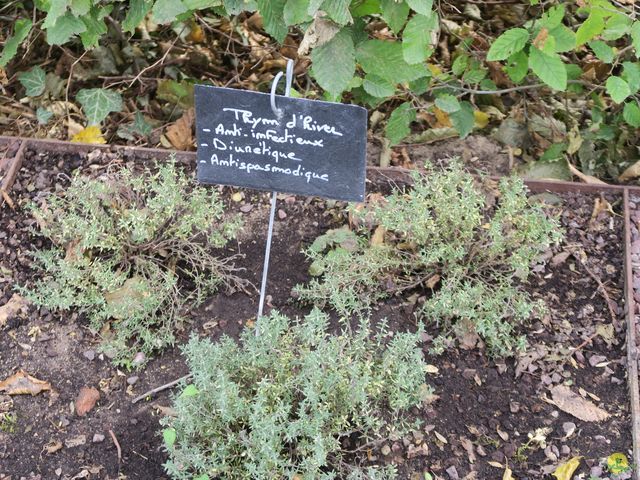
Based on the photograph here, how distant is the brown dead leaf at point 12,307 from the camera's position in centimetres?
261

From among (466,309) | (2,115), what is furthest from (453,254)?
(2,115)

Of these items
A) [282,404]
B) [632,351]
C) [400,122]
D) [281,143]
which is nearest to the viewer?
[282,404]

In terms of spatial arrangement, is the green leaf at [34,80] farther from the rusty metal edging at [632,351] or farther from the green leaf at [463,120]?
the rusty metal edging at [632,351]

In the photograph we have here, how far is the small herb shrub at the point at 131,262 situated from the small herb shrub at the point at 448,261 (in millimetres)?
382

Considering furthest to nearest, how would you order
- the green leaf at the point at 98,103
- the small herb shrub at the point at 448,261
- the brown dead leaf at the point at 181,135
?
the brown dead leaf at the point at 181,135
the green leaf at the point at 98,103
the small herb shrub at the point at 448,261

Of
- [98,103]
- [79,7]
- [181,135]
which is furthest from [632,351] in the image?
[98,103]

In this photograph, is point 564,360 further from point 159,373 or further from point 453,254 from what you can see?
point 159,373

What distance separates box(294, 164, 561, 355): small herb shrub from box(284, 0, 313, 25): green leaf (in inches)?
29.5

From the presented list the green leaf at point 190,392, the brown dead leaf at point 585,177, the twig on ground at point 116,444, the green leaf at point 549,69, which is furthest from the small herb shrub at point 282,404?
the brown dead leaf at point 585,177

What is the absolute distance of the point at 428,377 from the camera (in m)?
2.43

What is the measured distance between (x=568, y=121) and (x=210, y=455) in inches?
87.7

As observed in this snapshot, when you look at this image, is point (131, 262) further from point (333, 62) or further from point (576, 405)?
point (576, 405)

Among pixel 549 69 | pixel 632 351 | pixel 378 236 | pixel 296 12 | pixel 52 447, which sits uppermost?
pixel 296 12

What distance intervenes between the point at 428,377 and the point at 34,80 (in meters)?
2.19
